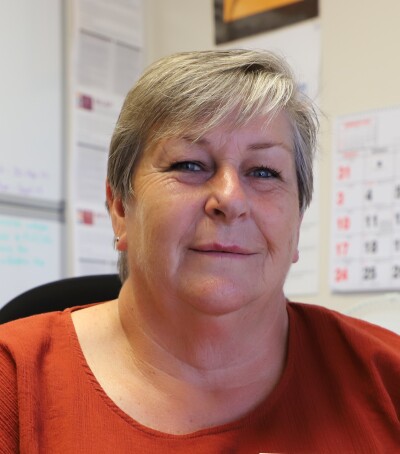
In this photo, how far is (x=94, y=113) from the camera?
8.07 feet

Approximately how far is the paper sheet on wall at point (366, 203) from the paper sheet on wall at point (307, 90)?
65mm

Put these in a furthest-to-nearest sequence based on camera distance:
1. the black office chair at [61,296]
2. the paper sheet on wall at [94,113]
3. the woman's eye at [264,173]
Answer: the paper sheet on wall at [94,113] < the black office chair at [61,296] < the woman's eye at [264,173]

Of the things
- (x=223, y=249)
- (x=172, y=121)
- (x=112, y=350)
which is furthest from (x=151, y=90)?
(x=112, y=350)

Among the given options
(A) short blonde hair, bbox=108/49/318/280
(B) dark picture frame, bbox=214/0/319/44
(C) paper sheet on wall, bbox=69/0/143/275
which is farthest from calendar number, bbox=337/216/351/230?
(A) short blonde hair, bbox=108/49/318/280

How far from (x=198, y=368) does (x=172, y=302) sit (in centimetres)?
12

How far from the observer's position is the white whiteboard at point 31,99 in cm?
218

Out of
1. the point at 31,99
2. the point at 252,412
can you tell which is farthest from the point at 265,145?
the point at 31,99

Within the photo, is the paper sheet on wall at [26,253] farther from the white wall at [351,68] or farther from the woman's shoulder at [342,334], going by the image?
the woman's shoulder at [342,334]

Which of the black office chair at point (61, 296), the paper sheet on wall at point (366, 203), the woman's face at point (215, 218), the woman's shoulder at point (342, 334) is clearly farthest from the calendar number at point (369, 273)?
the woman's face at point (215, 218)

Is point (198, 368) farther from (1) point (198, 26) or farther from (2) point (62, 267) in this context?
(1) point (198, 26)

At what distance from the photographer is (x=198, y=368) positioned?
1176 millimetres

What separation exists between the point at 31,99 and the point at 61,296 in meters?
1.01

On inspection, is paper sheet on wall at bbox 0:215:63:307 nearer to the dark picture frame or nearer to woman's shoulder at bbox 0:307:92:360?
the dark picture frame

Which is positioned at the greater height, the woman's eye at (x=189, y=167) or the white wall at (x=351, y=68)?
the white wall at (x=351, y=68)
